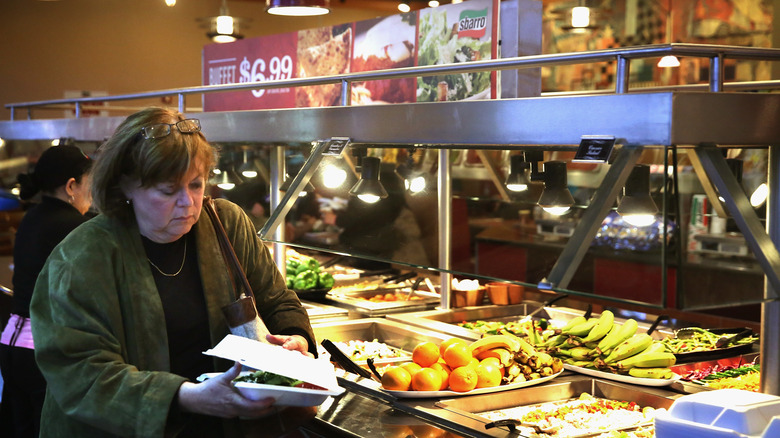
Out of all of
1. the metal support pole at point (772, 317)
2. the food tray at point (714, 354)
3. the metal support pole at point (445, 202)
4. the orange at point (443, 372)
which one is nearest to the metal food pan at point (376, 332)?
the metal support pole at point (445, 202)

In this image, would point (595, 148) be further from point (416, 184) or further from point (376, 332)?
point (376, 332)

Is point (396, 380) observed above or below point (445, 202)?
below

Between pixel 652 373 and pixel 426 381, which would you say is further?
pixel 652 373

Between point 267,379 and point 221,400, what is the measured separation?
13 centimetres

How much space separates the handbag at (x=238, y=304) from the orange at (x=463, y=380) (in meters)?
0.81

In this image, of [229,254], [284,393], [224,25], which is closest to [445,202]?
[229,254]

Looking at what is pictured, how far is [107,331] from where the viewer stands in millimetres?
2221

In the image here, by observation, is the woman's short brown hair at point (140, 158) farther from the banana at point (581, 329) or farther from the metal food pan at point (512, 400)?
the banana at point (581, 329)

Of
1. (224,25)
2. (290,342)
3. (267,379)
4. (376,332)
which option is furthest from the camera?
(224,25)

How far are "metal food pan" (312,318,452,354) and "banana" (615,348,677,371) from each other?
0.91 metres

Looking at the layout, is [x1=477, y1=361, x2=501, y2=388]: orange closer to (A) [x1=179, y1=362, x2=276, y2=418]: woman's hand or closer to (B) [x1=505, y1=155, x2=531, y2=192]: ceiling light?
(B) [x1=505, y1=155, x2=531, y2=192]: ceiling light

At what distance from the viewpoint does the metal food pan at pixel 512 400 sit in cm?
267

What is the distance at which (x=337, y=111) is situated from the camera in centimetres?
310

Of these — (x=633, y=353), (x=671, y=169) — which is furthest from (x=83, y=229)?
(x=633, y=353)
